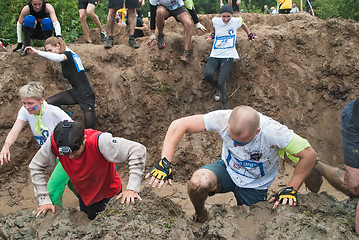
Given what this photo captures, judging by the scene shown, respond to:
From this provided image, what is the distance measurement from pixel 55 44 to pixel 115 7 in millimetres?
1941

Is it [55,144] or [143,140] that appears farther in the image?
[143,140]

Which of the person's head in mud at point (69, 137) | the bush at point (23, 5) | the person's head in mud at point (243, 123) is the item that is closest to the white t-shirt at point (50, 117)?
the person's head in mud at point (69, 137)

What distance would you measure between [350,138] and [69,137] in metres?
2.60

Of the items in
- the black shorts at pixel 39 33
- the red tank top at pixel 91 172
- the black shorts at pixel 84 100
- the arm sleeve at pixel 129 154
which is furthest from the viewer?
the black shorts at pixel 39 33

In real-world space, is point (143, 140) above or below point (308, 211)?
below

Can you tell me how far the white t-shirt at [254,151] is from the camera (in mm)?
2686

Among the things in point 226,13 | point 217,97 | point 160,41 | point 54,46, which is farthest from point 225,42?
point 54,46

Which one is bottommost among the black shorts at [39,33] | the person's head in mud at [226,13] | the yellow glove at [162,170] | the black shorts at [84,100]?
the black shorts at [84,100]

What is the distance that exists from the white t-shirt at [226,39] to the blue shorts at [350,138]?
9.10 ft

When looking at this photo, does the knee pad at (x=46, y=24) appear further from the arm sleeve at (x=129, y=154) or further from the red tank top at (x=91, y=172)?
the arm sleeve at (x=129, y=154)

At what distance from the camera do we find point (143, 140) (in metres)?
5.91

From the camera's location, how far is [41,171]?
273cm

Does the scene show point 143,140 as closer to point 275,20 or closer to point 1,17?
point 1,17

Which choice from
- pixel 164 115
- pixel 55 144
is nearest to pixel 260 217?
pixel 55 144
